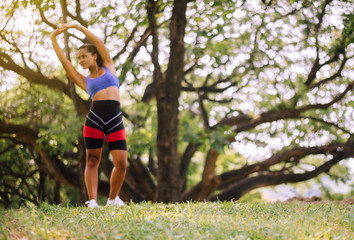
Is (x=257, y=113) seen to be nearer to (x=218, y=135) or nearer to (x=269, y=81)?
(x=269, y=81)

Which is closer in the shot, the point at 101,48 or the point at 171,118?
the point at 101,48

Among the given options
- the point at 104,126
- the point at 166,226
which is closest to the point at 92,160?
the point at 104,126

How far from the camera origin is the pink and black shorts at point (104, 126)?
4531 millimetres

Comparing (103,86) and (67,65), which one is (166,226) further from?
(67,65)

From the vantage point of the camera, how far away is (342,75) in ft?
32.3

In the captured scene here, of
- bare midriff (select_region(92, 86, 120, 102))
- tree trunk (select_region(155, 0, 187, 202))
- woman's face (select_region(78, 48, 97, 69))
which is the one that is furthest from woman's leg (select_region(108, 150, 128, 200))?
Result: tree trunk (select_region(155, 0, 187, 202))

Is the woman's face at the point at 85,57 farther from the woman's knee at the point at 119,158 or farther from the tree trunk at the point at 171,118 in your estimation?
the tree trunk at the point at 171,118

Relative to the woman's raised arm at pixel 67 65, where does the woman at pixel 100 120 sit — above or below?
below

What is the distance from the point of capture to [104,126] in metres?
4.57

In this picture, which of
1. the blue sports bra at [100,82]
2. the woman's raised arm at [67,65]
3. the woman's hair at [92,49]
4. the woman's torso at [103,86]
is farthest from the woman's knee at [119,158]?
the woman's hair at [92,49]

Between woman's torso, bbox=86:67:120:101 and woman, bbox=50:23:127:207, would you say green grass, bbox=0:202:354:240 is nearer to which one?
woman, bbox=50:23:127:207

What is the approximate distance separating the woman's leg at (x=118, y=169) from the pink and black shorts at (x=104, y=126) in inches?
2.8

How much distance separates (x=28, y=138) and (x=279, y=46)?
22.4 ft

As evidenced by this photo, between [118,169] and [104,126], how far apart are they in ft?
1.79
